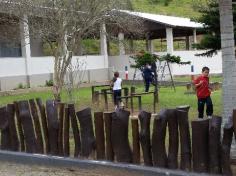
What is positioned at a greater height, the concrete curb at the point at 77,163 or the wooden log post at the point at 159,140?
the wooden log post at the point at 159,140

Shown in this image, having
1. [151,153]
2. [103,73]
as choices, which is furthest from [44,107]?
[103,73]

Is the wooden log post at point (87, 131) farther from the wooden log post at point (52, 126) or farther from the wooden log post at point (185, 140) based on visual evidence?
the wooden log post at point (185, 140)

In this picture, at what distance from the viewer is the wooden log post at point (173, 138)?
24.1 feet

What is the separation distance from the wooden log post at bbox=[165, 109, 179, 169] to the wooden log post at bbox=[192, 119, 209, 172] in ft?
0.93

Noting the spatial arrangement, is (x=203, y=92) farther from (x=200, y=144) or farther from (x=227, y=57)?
(x=200, y=144)

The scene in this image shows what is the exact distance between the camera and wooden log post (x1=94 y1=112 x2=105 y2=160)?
813 cm

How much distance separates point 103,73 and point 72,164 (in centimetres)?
2844

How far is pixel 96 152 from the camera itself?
8289 mm

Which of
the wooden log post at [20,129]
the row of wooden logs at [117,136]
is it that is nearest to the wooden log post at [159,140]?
the row of wooden logs at [117,136]

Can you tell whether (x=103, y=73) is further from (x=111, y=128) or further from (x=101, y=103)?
(x=111, y=128)

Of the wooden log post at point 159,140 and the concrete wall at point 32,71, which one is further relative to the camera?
the concrete wall at point 32,71

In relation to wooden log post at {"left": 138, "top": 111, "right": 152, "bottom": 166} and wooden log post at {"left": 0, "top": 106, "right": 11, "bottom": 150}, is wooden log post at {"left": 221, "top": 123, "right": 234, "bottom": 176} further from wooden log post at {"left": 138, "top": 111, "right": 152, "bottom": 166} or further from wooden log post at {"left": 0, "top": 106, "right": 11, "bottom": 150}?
wooden log post at {"left": 0, "top": 106, "right": 11, "bottom": 150}

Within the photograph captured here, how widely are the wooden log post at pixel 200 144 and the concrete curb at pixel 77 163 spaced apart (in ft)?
0.47

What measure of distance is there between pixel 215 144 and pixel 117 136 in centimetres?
156
